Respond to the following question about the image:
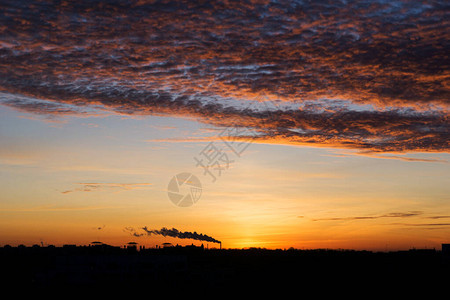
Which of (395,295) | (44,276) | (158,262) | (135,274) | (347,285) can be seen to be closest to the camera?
(395,295)

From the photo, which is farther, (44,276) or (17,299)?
(44,276)

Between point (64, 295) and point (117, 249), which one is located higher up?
point (117, 249)

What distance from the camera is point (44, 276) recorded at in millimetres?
76000

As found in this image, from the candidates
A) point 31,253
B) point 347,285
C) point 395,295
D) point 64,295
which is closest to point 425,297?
point 395,295

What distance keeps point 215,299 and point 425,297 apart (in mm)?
27441

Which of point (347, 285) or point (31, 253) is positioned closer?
point (347, 285)

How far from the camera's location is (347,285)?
3366 inches

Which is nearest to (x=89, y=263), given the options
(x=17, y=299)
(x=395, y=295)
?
(x=17, y=299)

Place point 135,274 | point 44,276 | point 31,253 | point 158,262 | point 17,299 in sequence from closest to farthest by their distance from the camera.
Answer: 1. point 17,299
2. point 44,276
3. point 135,274
4. point 158,262
5. point 31,253

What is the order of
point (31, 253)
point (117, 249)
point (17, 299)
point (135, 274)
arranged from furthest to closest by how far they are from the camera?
point (117, 249) → point (31, 253) → point (135, 274) → point (17, 299)

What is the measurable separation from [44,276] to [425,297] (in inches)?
2154

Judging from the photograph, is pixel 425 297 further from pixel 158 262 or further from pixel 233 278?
pixel 158 262

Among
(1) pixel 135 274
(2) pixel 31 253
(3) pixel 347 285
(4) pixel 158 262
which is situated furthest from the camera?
(2) pixel 31 253

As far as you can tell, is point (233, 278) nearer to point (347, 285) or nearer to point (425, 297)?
point (347, 285)
